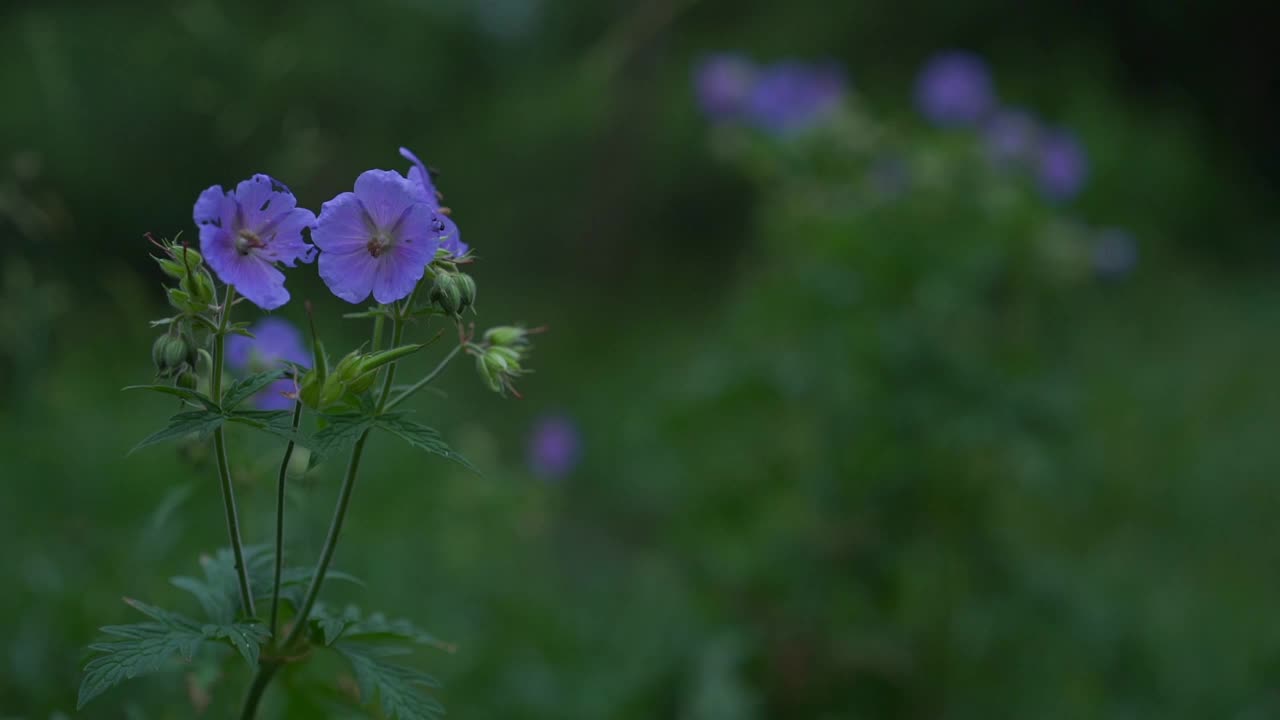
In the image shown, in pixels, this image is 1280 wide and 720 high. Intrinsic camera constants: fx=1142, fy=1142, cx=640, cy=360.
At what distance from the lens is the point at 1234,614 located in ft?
9.43

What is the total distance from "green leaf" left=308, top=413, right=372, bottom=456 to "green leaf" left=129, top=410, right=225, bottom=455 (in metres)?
0.08

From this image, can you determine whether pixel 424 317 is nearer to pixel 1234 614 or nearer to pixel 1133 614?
pixel 1133 614

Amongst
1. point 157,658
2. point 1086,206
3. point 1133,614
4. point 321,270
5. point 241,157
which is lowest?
point 157,658

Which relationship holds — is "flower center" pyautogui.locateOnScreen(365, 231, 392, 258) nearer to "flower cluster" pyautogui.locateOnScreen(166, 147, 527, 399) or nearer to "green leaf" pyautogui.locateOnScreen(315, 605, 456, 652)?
"flower cluster" pyautogui.locateOnScreen(166, 147, 527, 399)

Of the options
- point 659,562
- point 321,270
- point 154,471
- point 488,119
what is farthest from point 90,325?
point 321,270

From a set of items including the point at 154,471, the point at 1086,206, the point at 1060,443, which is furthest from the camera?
the point at 1086,206

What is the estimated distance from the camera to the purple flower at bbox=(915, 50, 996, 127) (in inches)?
123

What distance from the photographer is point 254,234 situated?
972 millimetres

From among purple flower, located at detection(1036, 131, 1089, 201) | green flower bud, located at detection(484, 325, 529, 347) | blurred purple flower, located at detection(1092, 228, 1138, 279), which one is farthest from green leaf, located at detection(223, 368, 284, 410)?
purple flower, located at detection(1036, 131, 1089, 201)

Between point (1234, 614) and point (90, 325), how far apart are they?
12.0 feet

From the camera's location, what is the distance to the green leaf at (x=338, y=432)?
903mm

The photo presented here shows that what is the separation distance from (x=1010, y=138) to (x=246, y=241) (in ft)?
8.14

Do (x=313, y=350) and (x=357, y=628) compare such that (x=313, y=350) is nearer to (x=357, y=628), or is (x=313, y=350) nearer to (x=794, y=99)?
(x=357, y=628)

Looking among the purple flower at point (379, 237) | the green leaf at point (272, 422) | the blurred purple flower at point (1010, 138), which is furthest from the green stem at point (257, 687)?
the blurred purple flower at point (1010, 138)
